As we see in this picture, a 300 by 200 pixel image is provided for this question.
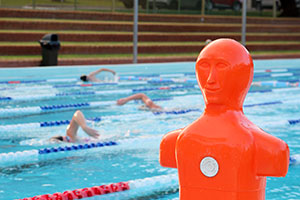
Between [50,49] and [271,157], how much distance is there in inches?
317

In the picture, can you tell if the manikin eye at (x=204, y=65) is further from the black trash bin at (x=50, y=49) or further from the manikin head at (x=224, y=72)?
the black trash bin at (x=50, y=49)

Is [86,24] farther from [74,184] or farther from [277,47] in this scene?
[74,184]

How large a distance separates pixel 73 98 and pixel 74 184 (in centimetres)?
365

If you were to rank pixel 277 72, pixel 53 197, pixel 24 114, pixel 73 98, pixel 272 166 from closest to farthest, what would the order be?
pixel 272 166 < pixel 53 197 < pixel 24 114 < pixel 73 98 < pixel 277 72

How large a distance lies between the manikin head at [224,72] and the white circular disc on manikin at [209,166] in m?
0.19

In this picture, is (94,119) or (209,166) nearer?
(209,166)

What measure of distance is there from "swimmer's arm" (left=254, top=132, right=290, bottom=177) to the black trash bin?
786 cm

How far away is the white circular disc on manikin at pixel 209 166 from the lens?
177 centimetres

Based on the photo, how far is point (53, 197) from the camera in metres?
2.58

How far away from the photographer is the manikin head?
177 centimetres

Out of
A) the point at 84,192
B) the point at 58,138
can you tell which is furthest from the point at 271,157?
the point at 58,138

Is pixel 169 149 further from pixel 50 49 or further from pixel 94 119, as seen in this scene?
pixel 50 49

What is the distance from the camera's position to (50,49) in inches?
371

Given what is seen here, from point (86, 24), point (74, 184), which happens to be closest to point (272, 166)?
point (74, 184)
